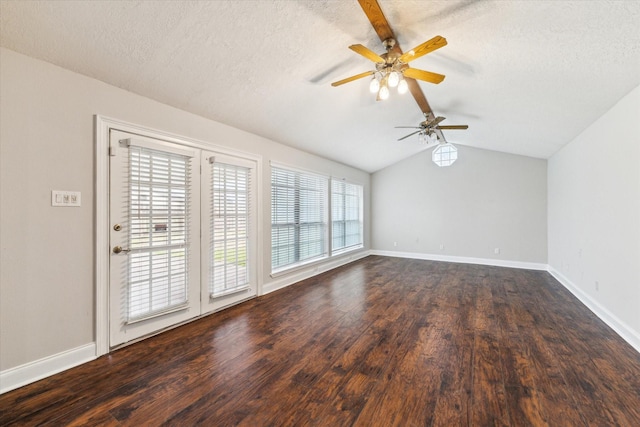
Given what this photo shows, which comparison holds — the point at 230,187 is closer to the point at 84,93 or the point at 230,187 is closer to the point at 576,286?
the point at 84,93

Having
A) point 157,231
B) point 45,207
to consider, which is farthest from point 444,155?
point 45,207

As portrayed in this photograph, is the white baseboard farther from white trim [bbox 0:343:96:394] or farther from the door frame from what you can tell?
white trim [bbox 0:343:96:394]

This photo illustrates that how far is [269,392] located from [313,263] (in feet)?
11.6

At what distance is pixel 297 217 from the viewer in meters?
5.05

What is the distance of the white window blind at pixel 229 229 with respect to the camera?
3361mm

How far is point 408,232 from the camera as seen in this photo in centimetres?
760

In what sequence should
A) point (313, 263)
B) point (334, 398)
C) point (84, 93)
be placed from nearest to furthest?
point (334, 398)
point (84, 93)
point (313, 263)

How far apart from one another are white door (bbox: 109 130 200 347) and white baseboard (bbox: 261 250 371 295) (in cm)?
135

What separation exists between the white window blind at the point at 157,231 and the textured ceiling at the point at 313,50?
0.70 metres

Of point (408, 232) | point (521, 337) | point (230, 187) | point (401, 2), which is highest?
point (401, 2)

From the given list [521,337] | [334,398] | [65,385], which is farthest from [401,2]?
[65,385]

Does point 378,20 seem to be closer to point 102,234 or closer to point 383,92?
point 383,92

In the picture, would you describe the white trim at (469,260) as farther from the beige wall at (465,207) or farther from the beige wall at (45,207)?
the beige wall at (45,207)

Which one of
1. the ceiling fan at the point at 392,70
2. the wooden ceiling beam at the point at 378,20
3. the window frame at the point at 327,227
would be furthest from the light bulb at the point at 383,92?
the window frame at the point at 327,227
